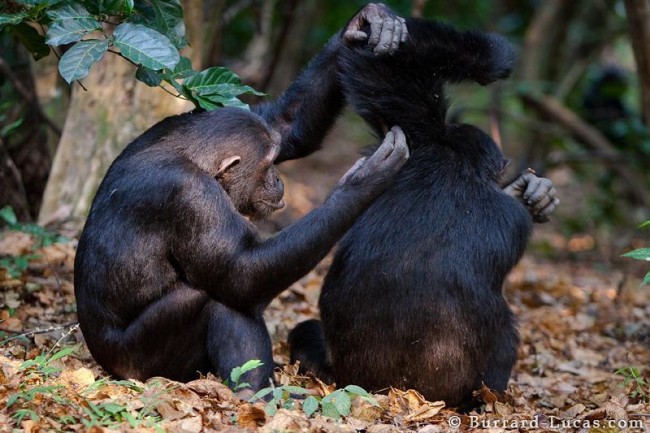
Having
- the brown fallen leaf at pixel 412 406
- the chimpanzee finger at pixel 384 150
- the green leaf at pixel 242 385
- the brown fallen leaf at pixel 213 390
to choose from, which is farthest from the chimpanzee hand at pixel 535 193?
the brown fallen leaf at pixel 213 390

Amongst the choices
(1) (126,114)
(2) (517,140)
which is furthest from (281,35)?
(2) (517,140)

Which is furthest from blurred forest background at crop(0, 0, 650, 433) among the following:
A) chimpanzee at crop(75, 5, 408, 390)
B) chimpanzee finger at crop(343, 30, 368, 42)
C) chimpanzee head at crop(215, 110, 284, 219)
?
chimpanzee finger at crop(343, 30, 368, 42)

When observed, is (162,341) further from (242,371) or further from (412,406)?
(412,406)

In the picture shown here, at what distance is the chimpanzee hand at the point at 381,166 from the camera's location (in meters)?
5.01

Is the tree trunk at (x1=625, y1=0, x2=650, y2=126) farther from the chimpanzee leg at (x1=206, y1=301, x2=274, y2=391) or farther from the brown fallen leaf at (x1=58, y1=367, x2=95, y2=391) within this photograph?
the brown fallen leaf at (x1=58, y1=367, x2=95, y2=391)

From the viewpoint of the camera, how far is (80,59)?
14.1 ft

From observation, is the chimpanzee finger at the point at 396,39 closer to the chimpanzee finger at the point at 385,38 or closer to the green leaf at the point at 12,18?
the chimpanzee finger at the point at 385,38

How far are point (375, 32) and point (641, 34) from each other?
4029 millimetres

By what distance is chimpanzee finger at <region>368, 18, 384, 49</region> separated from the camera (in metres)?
5.43

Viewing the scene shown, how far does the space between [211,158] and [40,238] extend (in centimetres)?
224

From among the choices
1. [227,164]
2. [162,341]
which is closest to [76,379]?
[162,341]

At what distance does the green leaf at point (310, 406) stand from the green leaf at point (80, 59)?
203 cm

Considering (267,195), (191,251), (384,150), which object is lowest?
(191,251)

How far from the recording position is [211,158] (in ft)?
16.4
